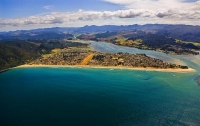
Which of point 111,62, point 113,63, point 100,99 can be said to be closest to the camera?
point 100,99

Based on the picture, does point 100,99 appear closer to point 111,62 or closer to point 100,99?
point 100,99

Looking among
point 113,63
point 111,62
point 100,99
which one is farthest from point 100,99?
point 111,62

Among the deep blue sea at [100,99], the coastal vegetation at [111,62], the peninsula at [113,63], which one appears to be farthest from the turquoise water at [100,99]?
the coastal vegetation at [111,62]

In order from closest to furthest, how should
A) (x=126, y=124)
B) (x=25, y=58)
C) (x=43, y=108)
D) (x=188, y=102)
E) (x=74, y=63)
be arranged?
(x=126, y=124), (x=43, y=108), (x=188, y=102), (x=74, y=63), (x=25, y=58)

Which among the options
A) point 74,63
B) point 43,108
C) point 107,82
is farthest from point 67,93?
point 74,63

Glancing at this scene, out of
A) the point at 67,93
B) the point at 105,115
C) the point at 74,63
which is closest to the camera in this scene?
the point at 105,115

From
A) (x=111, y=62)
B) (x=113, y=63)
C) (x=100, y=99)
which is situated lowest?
(x=100, y=99)

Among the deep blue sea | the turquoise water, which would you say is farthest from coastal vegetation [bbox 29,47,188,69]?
the turquoise water

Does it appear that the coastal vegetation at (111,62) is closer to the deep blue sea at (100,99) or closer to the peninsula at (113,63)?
the peninsula at (113,63)

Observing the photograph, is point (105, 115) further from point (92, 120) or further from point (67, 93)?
point (67, 93)
